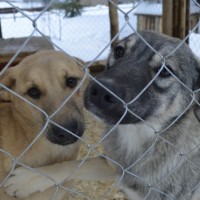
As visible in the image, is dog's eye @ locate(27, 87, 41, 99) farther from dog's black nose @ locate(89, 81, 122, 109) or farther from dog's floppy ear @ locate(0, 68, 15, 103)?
dog's black nose @ locate(89, 81, 122, 109)

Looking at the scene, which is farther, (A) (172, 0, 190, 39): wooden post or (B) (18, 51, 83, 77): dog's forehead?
(A) (172, 0, 190, 39): wooden post

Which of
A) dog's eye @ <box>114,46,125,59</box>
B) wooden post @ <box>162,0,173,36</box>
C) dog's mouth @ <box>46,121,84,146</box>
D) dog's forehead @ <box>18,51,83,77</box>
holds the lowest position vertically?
wooden post @ <box>162,0,173,36</box>

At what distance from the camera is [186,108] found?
2021 millimetres

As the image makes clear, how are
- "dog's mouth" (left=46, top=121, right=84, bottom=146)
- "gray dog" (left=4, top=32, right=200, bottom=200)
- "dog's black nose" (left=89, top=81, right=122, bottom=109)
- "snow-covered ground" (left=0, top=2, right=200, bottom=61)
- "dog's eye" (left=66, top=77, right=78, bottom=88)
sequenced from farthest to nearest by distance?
1. "snow-covered ground" (left=0, top=2, right=200, bottom=61)
2. "dog's eye" (left=66, top=77, right=78, bottom=88)
3. "gray dog" (left=4, top=32, right=200, bottom=200)
4. "dog's mouth" (left=46, top=121, right=84, bottom=146)
5. "dog's black nose" (left=89, top=81, right=122, bottom=109)

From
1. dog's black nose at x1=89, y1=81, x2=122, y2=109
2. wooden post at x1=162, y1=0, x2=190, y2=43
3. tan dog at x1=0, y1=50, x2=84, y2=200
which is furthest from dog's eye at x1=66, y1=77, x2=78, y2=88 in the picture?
wooden post at x1=162, y1=0, x2=190, y2=43

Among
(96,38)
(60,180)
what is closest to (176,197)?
(60,180)

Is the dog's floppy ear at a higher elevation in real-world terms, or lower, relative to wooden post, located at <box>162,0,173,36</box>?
higher

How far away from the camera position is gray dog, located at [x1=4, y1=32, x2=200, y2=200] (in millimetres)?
1896

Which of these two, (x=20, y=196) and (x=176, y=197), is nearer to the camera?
(x=20, y=196)

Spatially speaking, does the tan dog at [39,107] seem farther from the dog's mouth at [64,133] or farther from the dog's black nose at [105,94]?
the dog's black nose at [105,94]

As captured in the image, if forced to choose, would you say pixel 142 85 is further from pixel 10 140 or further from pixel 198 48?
pixel 198 48

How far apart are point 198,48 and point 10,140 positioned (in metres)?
5.30

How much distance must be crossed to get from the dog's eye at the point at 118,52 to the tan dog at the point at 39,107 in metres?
0.23

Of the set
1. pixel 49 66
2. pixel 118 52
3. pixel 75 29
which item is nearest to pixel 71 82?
pixel 49 66
